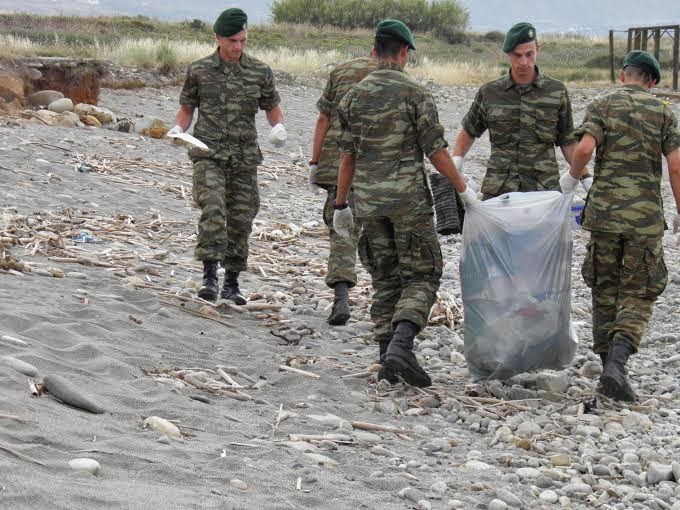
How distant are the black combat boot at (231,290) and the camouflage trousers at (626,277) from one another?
8.86ft

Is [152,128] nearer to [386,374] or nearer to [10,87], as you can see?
[10,87]

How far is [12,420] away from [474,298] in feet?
9.07

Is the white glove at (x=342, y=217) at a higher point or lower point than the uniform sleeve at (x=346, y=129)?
lower

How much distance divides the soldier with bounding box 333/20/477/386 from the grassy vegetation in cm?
1531

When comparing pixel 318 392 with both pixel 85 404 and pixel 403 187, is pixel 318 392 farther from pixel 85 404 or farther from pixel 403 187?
pixel 85 404

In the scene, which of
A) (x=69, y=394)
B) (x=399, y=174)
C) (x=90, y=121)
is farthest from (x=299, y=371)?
(x=90, y=121)

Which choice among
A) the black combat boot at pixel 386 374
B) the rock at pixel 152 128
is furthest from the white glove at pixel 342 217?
the rock at pixel 152 128

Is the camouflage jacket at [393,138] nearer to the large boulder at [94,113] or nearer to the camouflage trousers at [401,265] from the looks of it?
the camouflage trousers at [401,265]

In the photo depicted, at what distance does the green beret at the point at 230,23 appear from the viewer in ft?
24.1

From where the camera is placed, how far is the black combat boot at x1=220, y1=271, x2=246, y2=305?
25.7 ft

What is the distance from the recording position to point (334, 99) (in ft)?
24.1

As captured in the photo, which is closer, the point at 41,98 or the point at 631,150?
the point at 631,150

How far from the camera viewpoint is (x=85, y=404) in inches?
188

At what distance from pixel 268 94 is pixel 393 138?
1.96 meters
